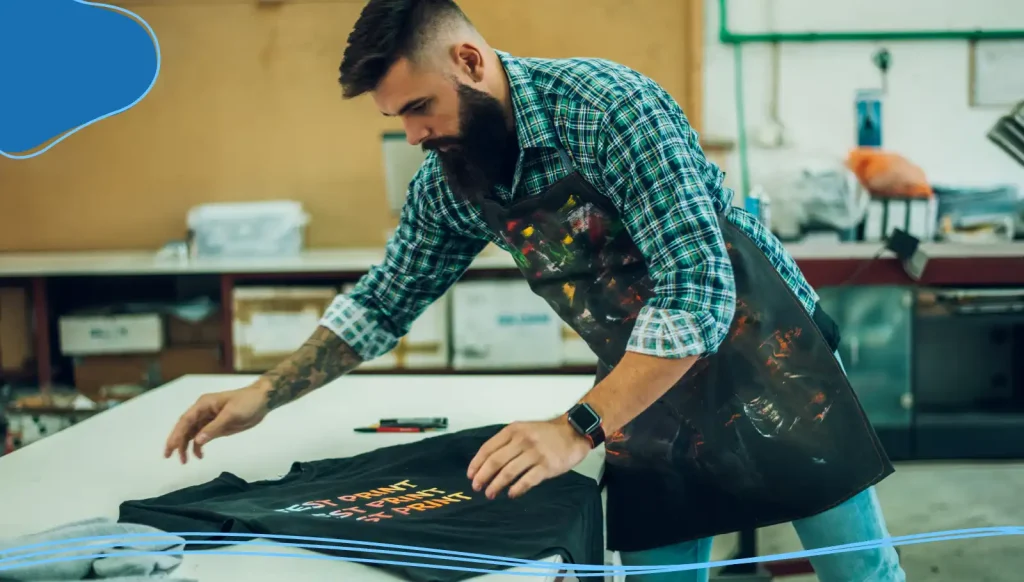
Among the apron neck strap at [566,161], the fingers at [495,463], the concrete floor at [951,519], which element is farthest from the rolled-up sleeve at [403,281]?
the concrete floor at [951,519]

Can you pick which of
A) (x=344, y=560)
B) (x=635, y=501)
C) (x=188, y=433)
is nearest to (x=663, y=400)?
(x=635, y=501)

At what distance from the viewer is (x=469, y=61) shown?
98cm

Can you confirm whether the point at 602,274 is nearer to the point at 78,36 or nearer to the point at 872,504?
the point at 872,504

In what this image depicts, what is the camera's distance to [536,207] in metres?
1.02

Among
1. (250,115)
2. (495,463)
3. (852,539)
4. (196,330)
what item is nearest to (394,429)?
(495,463)

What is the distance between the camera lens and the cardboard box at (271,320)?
273cm

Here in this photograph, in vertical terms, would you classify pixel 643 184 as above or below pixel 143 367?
above

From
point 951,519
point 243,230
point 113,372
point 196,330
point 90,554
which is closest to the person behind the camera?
point 90,554

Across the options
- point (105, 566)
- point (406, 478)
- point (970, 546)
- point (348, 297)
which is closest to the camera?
point (105, 566)

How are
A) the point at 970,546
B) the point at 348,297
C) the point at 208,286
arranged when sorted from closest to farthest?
the point at 348,297 → the point at 970,546 → the point at 208,286

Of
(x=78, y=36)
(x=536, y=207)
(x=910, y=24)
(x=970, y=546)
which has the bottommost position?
(x=970, y=546)

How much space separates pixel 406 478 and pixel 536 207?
33 centimetres

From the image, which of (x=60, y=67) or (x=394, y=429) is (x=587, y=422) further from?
(x=60, y=67)

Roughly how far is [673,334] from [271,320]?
208 centimetres
